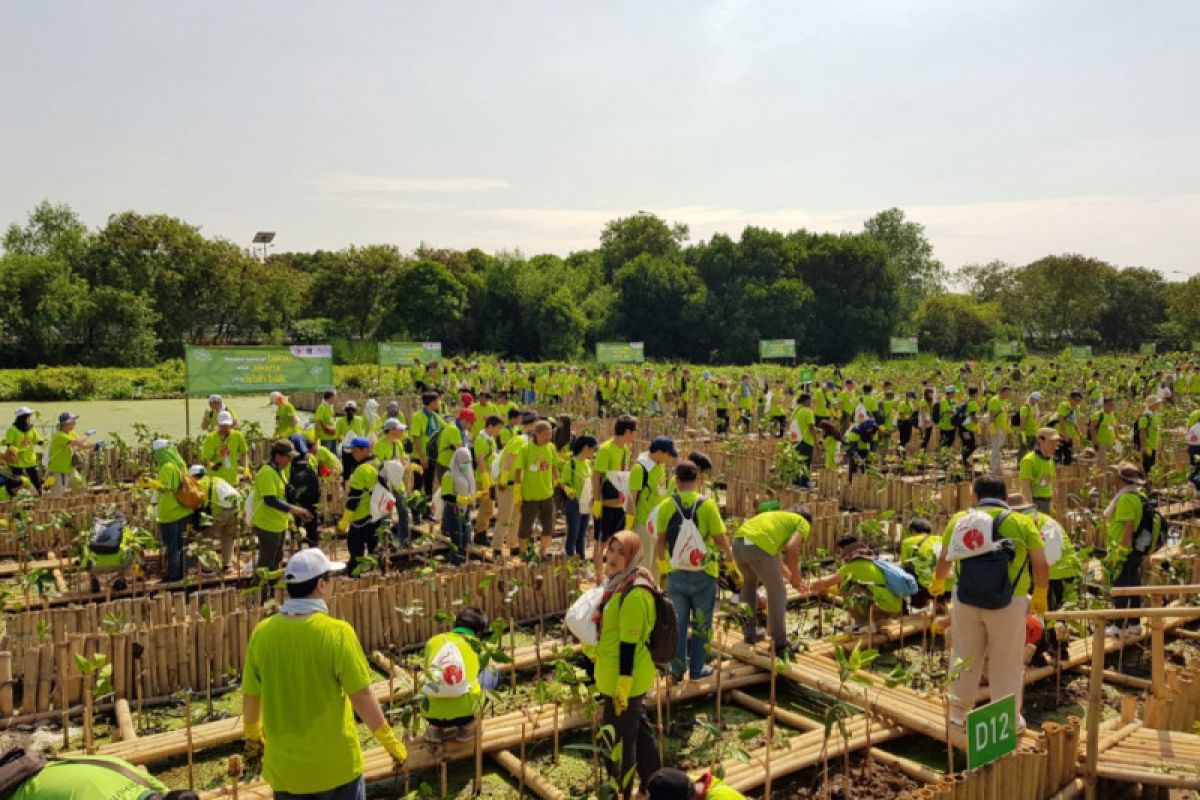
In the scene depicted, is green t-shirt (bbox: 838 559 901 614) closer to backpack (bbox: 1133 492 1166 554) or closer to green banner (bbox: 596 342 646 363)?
backpack (bbox: 1133 492 1166 554)

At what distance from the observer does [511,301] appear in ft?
169

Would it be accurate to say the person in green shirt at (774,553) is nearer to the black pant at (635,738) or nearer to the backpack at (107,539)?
the black pant at (635,738)

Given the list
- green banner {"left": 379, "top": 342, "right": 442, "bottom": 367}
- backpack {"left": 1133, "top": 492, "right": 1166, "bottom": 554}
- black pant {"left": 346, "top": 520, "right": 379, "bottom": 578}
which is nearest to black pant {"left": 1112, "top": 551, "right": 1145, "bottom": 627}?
backpack {"left": 1133, "top": 492, "right": 1166, "bottom": 554}

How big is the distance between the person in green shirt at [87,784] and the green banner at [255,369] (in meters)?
14.0

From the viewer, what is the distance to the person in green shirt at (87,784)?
282 cm

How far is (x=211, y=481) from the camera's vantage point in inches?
386

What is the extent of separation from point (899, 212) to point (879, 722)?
95.4 metres

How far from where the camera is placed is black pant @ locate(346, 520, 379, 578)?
9.23 meters

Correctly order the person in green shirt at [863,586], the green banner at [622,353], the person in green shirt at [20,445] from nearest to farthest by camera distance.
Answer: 1. the person in green shirt at [863,586]
2. the person in green shirt at [20,445]
3. the green banner at [622,353]

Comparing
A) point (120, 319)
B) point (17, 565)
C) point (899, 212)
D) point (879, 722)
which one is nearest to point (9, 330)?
point (120, 319)

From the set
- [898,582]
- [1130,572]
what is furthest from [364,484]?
[1130,572]

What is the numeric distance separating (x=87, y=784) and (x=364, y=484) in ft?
20.5

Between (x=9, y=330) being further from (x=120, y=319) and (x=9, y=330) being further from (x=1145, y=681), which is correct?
(x=1145, y=681)

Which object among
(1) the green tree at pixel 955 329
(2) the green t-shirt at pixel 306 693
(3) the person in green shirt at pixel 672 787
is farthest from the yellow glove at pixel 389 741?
(1) the green tree at pixel 955 329
